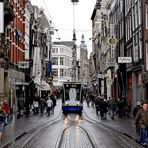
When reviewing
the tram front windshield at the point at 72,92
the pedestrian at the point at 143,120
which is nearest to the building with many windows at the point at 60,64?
the tram front windshield at the point at 72,92

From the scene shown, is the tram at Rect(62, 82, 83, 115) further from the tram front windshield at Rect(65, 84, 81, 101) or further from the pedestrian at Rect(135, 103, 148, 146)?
the pedestrian at Rect(135, 103, 148, 146)

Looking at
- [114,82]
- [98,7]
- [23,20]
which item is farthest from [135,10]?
[98,7]

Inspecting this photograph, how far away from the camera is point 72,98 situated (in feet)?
150

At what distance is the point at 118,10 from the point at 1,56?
2601cm

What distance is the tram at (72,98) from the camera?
4538 cm

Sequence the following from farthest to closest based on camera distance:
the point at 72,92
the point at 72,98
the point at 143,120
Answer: the point at 72,92 → the point at 72,98 → the point at 143,120

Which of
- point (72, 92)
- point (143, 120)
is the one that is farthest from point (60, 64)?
point (143, 120)

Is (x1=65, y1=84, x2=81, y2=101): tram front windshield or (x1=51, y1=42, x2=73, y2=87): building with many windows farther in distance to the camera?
(x1=51, y1=42, x2=73, y2=87): building with many windows

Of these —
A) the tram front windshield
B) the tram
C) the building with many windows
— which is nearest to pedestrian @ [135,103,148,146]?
the tram

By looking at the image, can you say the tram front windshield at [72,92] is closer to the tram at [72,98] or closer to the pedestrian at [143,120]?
the tram at [72,98]

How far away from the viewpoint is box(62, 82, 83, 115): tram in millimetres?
45375

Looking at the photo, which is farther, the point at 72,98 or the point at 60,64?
the point at 60,64

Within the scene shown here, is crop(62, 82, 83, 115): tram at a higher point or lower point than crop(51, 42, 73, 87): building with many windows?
lower

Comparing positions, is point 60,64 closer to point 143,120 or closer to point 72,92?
point 72,92
